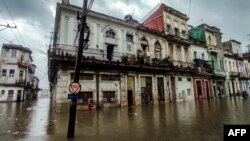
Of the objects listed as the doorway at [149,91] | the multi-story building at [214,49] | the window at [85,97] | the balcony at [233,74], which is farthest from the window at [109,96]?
the balcony at [233,74]

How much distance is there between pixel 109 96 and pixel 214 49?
24.7m

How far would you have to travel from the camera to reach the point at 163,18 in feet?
87.2

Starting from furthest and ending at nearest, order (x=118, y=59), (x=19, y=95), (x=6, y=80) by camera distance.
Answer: (x=19, y=95)
(x=6, y=80)
(x=118, y=59)

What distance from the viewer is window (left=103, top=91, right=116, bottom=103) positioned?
1877 centimetres

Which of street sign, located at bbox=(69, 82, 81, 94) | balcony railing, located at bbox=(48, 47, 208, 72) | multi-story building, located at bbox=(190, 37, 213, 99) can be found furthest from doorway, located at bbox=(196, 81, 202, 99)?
street sign, located at bbox=(69, 82, 81, 94)

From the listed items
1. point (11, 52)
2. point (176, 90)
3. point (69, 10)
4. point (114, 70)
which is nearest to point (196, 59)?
point (176, 90)

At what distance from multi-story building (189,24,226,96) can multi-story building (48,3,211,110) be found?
5.11 metres

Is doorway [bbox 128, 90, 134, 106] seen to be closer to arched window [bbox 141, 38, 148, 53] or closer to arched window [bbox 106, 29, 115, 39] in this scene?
arched window [bbox 141, 38, 148, 53]

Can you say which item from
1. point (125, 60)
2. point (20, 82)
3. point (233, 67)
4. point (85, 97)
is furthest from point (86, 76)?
point (233, 67)

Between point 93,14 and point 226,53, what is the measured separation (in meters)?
31.2

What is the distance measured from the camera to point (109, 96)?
19.1m

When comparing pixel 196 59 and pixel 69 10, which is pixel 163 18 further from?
pixel 69 10

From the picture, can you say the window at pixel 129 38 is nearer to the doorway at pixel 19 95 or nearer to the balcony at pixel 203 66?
the balcony at pixel 203 66

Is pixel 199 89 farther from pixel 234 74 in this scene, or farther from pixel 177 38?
pixel 234 74
